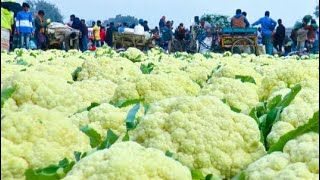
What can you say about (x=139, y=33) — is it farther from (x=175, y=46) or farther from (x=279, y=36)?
(x=279, y=36)

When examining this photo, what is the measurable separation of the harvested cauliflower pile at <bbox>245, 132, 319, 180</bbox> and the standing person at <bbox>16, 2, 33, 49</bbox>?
19.3 metres

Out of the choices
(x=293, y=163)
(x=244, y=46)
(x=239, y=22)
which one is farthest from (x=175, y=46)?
(x=293, y=163)

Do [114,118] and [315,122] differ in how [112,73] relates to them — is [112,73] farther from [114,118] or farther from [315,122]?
[315,122]

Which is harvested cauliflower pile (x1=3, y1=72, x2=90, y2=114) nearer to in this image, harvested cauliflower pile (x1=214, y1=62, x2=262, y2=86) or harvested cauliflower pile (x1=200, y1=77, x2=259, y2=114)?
harvested cauliflower pile (x1=200, y1=77, x2=259, y2=114)

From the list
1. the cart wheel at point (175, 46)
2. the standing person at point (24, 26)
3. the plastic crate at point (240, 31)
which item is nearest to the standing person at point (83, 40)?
the cart wheel at point (175, 46)

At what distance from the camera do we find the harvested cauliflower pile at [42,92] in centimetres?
286

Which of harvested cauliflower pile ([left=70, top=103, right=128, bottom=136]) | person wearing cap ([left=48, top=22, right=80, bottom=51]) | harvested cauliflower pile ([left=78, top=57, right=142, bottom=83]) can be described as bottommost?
person wearing cap ([left=48, top=22, right=80, bottom=51])

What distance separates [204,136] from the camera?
90.0 inches

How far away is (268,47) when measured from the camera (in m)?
25.3

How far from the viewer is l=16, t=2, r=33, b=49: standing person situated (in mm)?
20797

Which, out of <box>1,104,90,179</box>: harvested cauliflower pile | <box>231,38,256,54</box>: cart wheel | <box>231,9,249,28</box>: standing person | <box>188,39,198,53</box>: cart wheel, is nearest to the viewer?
<box>1,104,90,179</box>: harvested cauliflower pile

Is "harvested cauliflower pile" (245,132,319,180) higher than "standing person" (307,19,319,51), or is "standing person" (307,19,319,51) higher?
"harvested cauliflower pile" (245,132,319,180)

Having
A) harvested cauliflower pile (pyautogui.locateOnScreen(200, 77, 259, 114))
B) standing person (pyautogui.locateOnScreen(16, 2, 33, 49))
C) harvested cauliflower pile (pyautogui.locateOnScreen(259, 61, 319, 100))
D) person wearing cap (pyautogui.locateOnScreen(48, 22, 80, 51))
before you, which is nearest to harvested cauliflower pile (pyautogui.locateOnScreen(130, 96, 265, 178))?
harvested cauliflower pile (pyautogui.locateOnScreen(200, 77, 259, 114))

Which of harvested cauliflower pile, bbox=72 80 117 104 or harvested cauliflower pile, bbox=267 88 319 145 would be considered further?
harvested cauliflower pile, bbox=72 80 117 104
